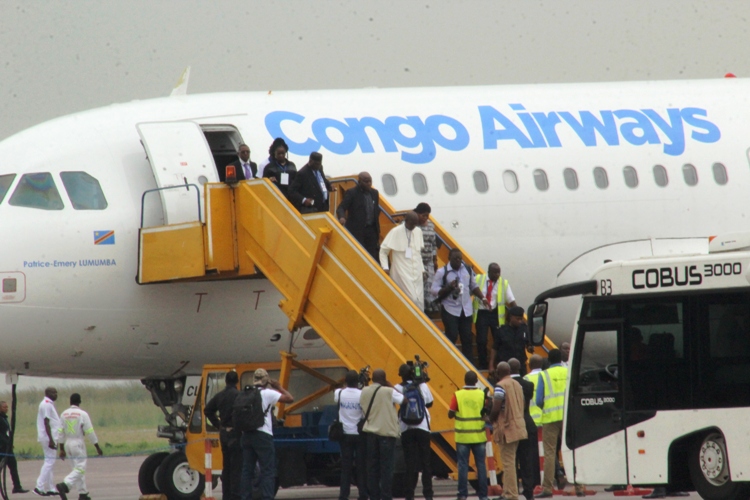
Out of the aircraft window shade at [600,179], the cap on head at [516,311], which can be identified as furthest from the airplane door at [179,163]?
the aircraft window shade at [600,179]

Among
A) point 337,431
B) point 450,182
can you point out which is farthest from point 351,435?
point 450,182

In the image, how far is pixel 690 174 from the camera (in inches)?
798

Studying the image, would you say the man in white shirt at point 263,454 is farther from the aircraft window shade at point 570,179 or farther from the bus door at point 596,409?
the aircraft window shade at point 570,179

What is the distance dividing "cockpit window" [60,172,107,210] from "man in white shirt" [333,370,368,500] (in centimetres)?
436

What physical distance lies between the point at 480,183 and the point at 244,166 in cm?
362

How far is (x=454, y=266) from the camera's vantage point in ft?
55.4

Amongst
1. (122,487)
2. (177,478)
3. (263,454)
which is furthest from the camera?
(122,487)

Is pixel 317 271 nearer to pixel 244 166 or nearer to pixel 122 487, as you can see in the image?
pixel 244 166

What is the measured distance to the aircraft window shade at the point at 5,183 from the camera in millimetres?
17594

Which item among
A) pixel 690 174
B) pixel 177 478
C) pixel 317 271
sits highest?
pixel 690 174

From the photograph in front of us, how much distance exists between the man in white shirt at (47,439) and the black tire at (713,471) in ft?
31.3

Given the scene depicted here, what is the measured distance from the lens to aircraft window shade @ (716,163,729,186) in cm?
2038

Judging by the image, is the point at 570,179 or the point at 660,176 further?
the point at 660,176

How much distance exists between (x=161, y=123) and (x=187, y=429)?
4.23 meters
